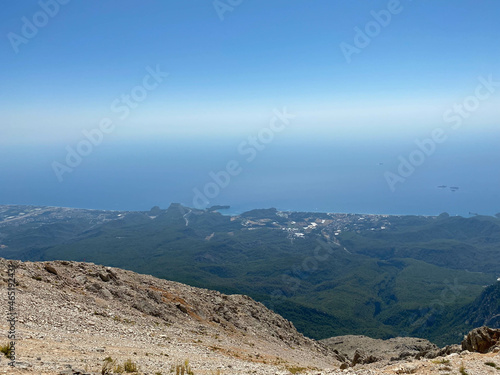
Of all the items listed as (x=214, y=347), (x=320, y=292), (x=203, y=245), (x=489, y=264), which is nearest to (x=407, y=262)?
(x=489, y=264)

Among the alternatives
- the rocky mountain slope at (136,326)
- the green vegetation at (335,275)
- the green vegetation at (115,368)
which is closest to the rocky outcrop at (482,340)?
the rocky mountain slope at (136,326)

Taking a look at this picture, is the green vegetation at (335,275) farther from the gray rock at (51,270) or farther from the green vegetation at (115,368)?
the green vegetation at (115,368)

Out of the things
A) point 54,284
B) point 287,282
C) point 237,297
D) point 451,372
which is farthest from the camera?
point 287,282

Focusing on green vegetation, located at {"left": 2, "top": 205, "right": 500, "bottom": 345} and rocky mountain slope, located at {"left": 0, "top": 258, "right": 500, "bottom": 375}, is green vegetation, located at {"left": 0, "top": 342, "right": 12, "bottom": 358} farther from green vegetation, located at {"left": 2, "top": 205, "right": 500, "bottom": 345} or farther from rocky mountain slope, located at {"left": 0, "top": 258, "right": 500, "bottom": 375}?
green vegetation, located at {"left": 2, "top": 205, "right": 500, "bottom": 345}

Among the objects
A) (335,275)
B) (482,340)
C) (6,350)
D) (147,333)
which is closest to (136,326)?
(147,333)

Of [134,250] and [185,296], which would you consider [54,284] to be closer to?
[185,296]

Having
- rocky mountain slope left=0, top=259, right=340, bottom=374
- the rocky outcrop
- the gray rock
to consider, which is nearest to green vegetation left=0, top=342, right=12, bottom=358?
rocky mountain slope left=0, top=259, right=340, bottom=374

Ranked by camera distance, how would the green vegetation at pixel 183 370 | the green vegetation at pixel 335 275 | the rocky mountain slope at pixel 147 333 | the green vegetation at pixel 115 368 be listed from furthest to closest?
the green vegetation at pixel 335 275 → the rocky mountain slope at pixel 147 333 → the green vegetation at pixel 183 370 → the green vegetation at pixel 115 368
